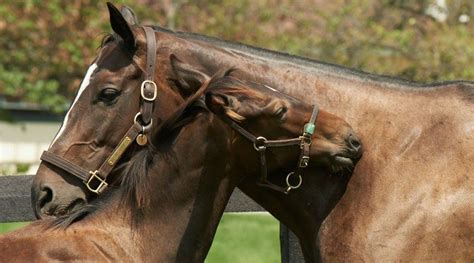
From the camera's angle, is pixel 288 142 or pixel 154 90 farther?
pixel 154 90

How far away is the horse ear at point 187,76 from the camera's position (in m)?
4.06

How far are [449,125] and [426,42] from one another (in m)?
13.4

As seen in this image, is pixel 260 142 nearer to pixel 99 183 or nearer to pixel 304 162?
pixel 304 162

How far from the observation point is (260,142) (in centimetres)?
383

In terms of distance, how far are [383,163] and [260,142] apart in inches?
19.7

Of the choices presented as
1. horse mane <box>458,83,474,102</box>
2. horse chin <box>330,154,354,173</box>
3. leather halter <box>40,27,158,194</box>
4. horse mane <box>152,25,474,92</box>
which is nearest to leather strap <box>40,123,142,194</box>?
leather halter <box>40,27,158,194</box>

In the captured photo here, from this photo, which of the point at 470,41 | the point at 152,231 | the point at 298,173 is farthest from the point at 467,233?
the point at 470,41

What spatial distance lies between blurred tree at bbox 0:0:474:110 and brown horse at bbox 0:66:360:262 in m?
12.2

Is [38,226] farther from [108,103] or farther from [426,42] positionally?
[426,42]

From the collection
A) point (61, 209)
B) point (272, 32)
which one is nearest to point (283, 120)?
point (61, 209)

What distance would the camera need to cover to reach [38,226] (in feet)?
12.9

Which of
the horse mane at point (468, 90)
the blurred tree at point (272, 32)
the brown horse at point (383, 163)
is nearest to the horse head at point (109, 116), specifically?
the brown horse at point (383, 163)

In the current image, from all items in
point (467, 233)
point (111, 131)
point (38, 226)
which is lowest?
point (38, 226)

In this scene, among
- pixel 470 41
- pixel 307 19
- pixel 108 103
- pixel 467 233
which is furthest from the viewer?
pixel 307 19
